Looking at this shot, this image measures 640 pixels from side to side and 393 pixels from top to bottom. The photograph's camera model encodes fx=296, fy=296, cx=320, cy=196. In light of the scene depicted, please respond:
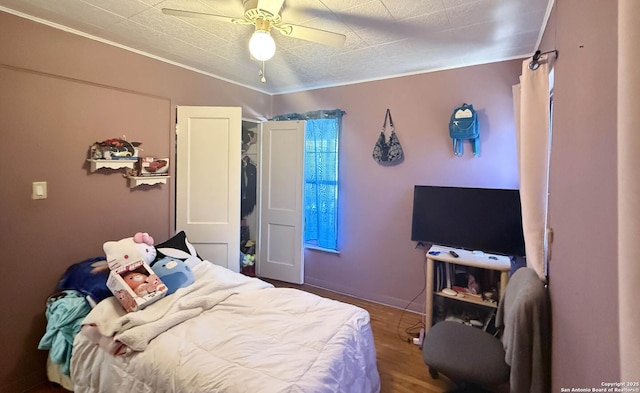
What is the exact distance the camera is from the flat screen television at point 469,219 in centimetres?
236

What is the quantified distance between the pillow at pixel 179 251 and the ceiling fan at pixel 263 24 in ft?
5.29

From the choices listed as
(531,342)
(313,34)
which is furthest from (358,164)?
(531,342)

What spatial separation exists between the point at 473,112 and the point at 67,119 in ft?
10.6

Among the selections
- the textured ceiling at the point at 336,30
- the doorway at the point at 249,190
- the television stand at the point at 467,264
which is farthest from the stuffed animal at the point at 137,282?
the television stand at the point at 467,264

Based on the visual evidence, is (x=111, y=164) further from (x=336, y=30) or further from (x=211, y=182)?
(x=336, y=30)

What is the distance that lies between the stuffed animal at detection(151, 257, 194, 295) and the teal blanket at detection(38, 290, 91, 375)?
48cm

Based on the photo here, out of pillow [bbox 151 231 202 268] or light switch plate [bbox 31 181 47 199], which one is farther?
pillow [bbox 151 231 202 268]

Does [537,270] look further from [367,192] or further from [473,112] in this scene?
[367,192]

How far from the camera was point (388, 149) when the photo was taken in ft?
9.98

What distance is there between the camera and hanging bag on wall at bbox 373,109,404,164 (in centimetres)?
302

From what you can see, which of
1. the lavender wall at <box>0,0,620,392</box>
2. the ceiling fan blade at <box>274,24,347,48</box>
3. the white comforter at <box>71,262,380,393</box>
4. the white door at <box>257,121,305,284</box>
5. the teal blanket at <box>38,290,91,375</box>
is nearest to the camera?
the lavender wall at <box>0,0,620,392</box>

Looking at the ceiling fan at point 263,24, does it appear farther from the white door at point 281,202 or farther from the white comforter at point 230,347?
the white door at point 281,202

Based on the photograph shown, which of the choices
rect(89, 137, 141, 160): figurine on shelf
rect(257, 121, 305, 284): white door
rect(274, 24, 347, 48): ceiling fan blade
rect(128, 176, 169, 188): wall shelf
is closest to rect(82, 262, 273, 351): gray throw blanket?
rect(128, 176, 169, 188): wall shelf

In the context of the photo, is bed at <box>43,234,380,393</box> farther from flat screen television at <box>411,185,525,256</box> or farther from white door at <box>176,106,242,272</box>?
flat screen television at <box>411,185,525,256</box>
